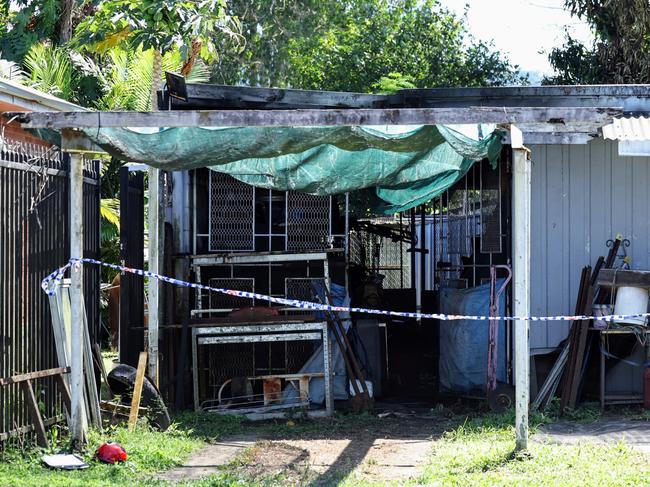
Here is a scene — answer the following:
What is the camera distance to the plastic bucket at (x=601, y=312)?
379 inches

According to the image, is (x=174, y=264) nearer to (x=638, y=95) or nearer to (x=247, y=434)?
(x=247, y=434)

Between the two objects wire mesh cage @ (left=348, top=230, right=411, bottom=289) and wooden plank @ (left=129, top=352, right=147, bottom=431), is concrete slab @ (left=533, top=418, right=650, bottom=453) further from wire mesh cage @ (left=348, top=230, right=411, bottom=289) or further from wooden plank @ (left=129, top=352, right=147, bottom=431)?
wire mesh cage @ (left=348, top=230, right=411, bottom=289)

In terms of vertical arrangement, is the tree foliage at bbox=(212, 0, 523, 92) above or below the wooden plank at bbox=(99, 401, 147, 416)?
above

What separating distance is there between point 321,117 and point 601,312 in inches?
171

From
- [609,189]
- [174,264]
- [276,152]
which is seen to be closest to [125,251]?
→ [174,264]

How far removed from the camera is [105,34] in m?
11.9

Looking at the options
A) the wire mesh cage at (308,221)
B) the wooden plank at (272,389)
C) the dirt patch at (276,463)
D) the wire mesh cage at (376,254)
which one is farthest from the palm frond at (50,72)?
the dirt patch at (276,463)

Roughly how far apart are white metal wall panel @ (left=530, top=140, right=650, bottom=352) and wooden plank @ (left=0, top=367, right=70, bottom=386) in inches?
207

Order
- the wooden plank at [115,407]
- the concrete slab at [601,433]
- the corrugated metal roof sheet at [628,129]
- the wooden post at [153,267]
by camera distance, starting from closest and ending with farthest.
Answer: the concrete slab at [601,433], the wooden plank at [115,407], the corrugated metal roof sheet at [628,129], the wooden post at [153,267]

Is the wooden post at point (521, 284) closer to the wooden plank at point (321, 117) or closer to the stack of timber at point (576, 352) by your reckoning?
the wooden plank at point (321, 117)

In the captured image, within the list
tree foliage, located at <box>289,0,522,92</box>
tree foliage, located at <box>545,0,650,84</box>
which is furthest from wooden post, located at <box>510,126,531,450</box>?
tree foliage, located at <box>289,0,522,92</box>

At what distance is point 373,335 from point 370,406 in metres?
1.29

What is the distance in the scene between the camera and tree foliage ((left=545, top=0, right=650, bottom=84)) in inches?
771

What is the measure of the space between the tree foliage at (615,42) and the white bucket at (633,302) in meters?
11.6
